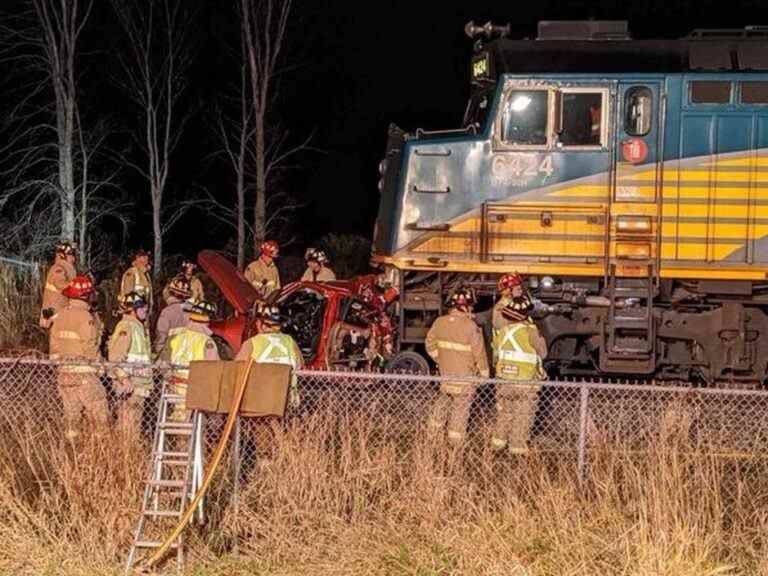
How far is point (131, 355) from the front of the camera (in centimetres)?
1016

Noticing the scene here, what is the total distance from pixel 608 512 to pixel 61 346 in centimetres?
501

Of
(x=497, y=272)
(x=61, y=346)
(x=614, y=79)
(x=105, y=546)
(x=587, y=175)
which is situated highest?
(x=614, y=79)

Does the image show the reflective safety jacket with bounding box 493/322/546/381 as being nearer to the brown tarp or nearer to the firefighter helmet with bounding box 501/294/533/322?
the firefighter helmet with bounding box 501/294/533/322

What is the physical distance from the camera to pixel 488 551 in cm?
712

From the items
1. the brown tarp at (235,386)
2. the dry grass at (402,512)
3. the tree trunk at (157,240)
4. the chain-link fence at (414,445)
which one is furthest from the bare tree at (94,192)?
the brown tarp at (235,386)

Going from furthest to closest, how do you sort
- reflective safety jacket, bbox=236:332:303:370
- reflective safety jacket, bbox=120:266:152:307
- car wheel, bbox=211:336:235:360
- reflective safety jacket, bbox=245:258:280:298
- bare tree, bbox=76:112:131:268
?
1. bare tree, bbox=76:112:131:268
2. reflective safety jacket, bbox=245:258:280:298
3. reflective safety jacket, bbox=120:266:152:307
4. car wheel, bbox=211:336:235:360
5. reflective safety jacket, bbox=236:332:303:370

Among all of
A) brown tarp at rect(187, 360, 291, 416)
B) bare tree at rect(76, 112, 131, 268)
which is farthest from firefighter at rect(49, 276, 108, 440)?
bare tree at rect(76, 112, 131, 268)

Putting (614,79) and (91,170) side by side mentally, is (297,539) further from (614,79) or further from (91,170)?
(91,170)

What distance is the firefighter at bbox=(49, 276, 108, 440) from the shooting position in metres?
9.54

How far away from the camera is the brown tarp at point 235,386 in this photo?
7.63 meters

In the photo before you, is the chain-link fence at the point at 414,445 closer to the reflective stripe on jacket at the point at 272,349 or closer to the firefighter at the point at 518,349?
the reflective stripe on jacket at the point at 272,349

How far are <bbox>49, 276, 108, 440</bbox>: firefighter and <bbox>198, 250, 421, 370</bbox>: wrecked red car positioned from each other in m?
2.49

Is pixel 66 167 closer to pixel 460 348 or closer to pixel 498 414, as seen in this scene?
pixel 460 348

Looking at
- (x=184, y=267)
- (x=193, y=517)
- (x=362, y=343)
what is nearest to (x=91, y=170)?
(x=184, y=267)
